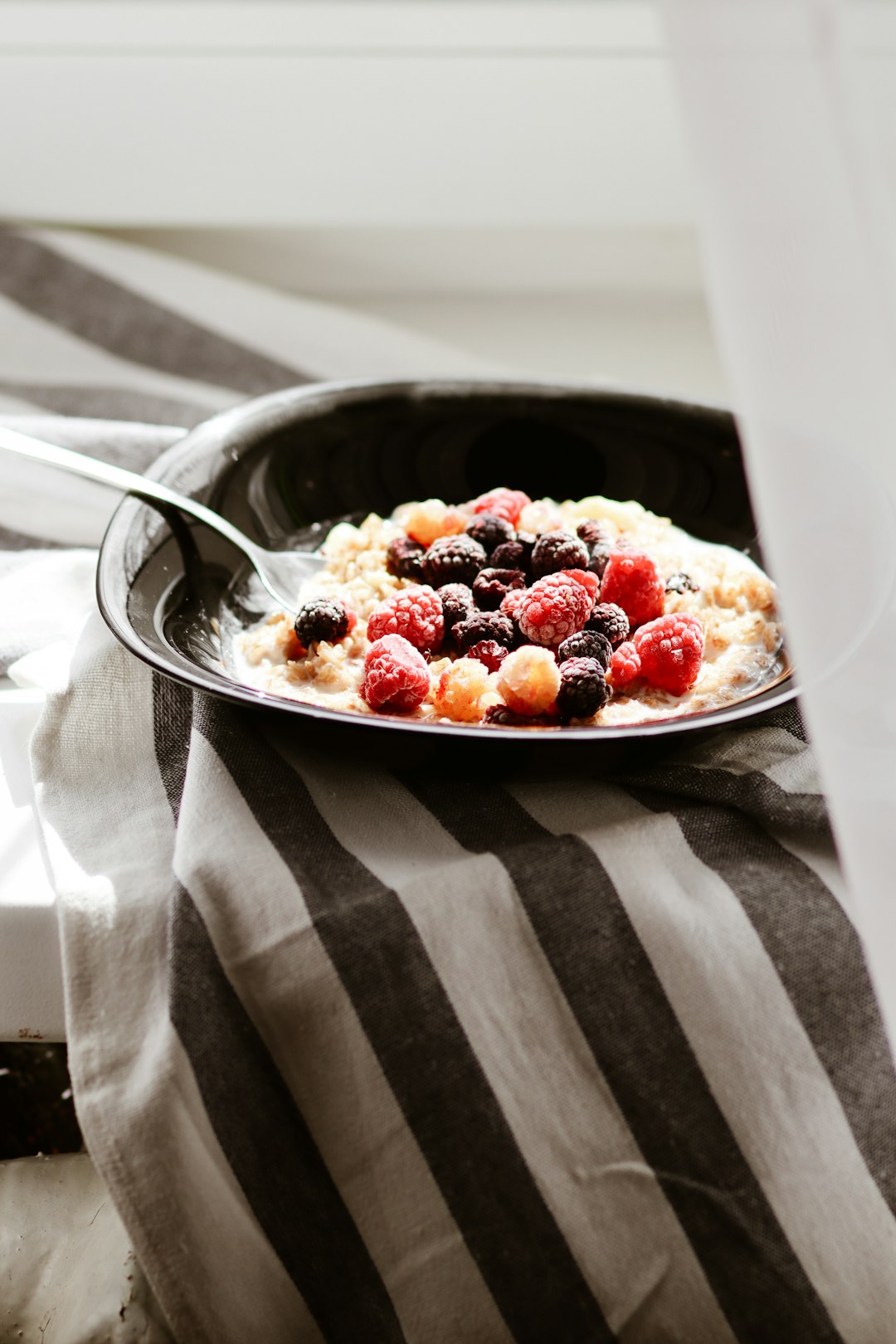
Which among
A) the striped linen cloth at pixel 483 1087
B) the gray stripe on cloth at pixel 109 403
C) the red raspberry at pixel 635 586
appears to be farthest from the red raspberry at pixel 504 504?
the gray stripe on cloth at pixel 109 403

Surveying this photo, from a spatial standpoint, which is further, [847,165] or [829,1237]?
[829,1237]

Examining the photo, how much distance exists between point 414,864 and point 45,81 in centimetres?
104

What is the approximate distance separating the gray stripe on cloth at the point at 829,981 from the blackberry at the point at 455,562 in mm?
209

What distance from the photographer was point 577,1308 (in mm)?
454

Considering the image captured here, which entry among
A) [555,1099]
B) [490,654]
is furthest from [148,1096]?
[490,654]

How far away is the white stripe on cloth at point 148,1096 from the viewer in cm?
45

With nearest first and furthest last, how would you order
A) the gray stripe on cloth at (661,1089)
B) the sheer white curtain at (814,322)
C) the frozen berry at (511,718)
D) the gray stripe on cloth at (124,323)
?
the sheer white curtain at (814,322) → the gray stripe on cloth at (661,1089) → the frozen berry at (511,718) → the gray stripe on cloth at (124,323)

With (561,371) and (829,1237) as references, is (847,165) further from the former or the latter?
(561,371)

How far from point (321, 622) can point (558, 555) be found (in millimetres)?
137

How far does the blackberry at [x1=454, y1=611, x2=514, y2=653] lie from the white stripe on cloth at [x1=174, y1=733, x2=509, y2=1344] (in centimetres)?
17

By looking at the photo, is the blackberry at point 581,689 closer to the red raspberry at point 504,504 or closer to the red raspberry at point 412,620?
the red raspberry at point 412,620

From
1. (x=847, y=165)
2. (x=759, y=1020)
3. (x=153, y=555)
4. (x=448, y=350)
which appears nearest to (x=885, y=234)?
(x=847, y=165)

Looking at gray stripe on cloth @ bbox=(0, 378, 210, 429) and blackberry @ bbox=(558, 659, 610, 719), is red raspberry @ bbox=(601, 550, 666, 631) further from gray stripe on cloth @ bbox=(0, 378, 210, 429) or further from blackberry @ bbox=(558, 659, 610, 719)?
gray stripe on cloth @ bbox=(0, 378, 210, 429)

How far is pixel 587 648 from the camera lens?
22.3 inches
